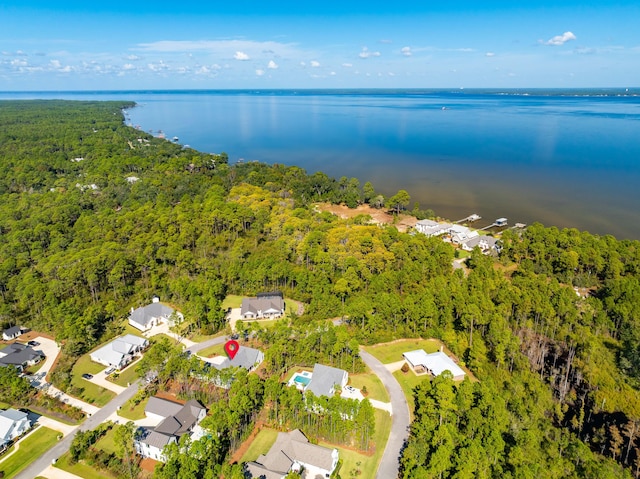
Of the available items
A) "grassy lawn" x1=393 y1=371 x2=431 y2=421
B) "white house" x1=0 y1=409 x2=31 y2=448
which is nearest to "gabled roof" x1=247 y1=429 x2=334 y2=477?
"grassy lawn" x1=393 y1=371 x2=431 y2=421

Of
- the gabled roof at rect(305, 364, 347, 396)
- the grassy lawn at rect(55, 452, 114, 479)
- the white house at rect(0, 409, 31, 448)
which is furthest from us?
the gabled roof at rect(305, 364, 347, 396)

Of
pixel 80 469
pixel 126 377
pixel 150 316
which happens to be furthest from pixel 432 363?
pixel 150 316

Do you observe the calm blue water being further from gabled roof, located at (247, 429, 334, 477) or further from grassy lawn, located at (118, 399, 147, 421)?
grassy lawn, located at (118, 399, 147, 421)

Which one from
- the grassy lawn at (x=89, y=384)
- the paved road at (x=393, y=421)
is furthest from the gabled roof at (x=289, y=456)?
the grassy lawn at (x=89, y=384)

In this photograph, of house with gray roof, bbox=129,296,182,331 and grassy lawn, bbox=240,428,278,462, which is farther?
house with gray roof, bbox=129,296,182,331

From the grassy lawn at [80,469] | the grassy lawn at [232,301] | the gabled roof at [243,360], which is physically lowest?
the grassy lawn at [80,469]

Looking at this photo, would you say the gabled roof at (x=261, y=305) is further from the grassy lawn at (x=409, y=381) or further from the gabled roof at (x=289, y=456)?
the gabled roof at (x=289, y=456)
